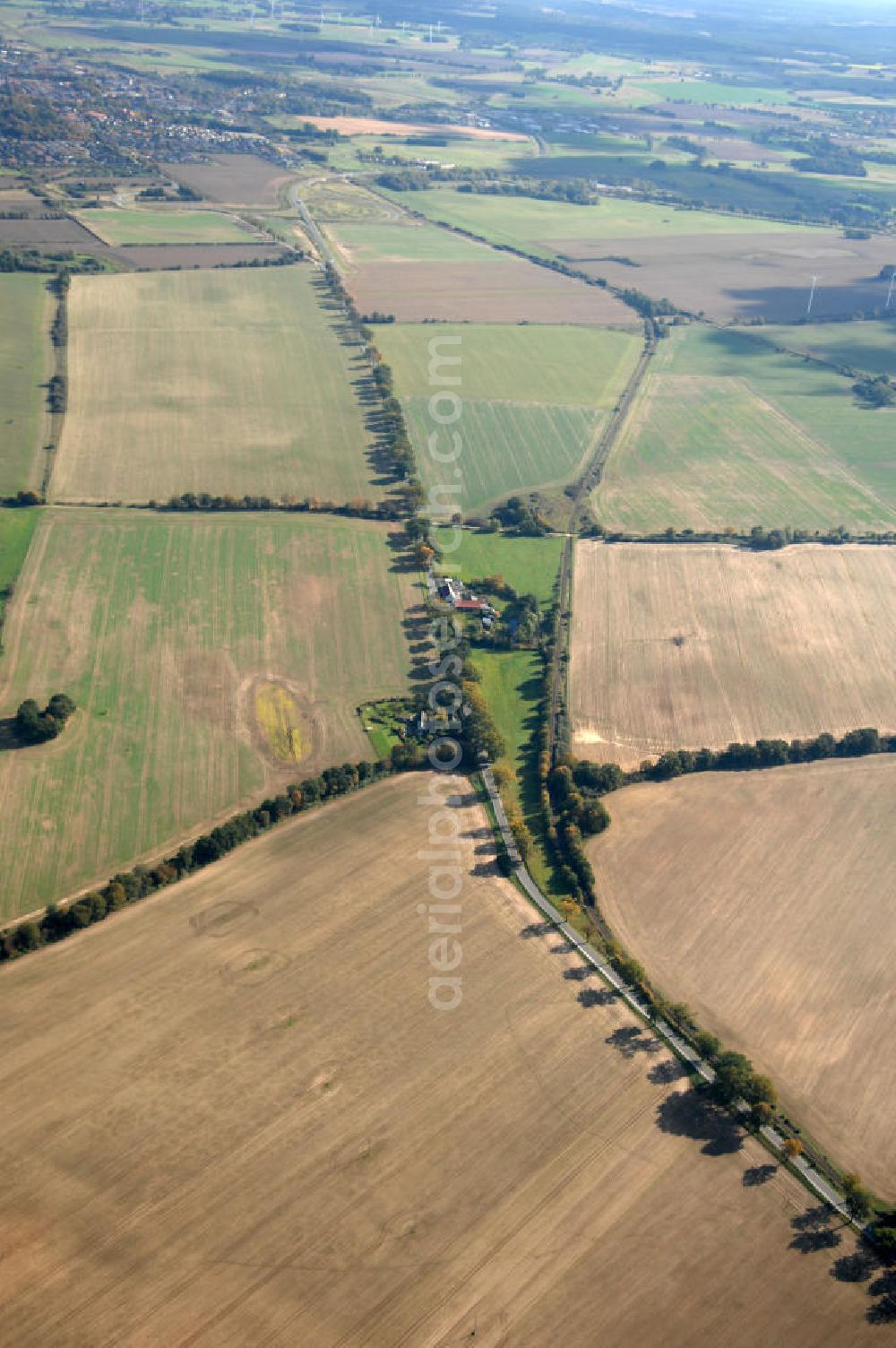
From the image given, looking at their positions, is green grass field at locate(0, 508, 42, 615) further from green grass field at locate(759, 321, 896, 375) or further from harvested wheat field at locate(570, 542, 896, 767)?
green grass field at locate(759, 321, 896, 375)

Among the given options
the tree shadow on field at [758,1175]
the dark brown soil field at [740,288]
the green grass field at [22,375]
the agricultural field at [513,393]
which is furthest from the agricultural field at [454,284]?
the tree shadow on field at [758,1175]

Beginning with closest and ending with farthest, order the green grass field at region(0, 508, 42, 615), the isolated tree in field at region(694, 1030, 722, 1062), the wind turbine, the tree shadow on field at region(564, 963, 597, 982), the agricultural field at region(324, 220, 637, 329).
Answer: the isolated tree in field at region(694, 1030, 722, 1062)
the tree shadow on field at region(564, 963, 597, 982)
the green grass field at region(0, 508, 42, 615)
the agricultural field at region(324, 220, 637, 329)
the wind turbine

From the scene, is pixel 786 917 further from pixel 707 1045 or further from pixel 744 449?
pixel 744 449

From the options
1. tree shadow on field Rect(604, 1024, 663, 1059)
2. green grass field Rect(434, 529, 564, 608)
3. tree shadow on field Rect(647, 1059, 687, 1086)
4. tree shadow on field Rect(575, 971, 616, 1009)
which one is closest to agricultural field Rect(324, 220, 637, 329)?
green grass field Rect(434, 529, 564, 608)

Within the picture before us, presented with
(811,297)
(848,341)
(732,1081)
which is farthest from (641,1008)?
(811,297)

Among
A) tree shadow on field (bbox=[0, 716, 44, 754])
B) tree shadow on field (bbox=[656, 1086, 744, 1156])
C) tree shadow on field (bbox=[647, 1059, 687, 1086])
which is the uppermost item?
tree shadow on field (bbox=[0, 716, 44, 754])

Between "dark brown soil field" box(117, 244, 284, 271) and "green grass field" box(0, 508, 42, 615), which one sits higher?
"dark brown soil field" box(117, 244, 284, 271)

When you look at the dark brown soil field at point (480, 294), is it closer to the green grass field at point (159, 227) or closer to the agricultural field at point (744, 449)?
the agricultural field at point (744, 449)
